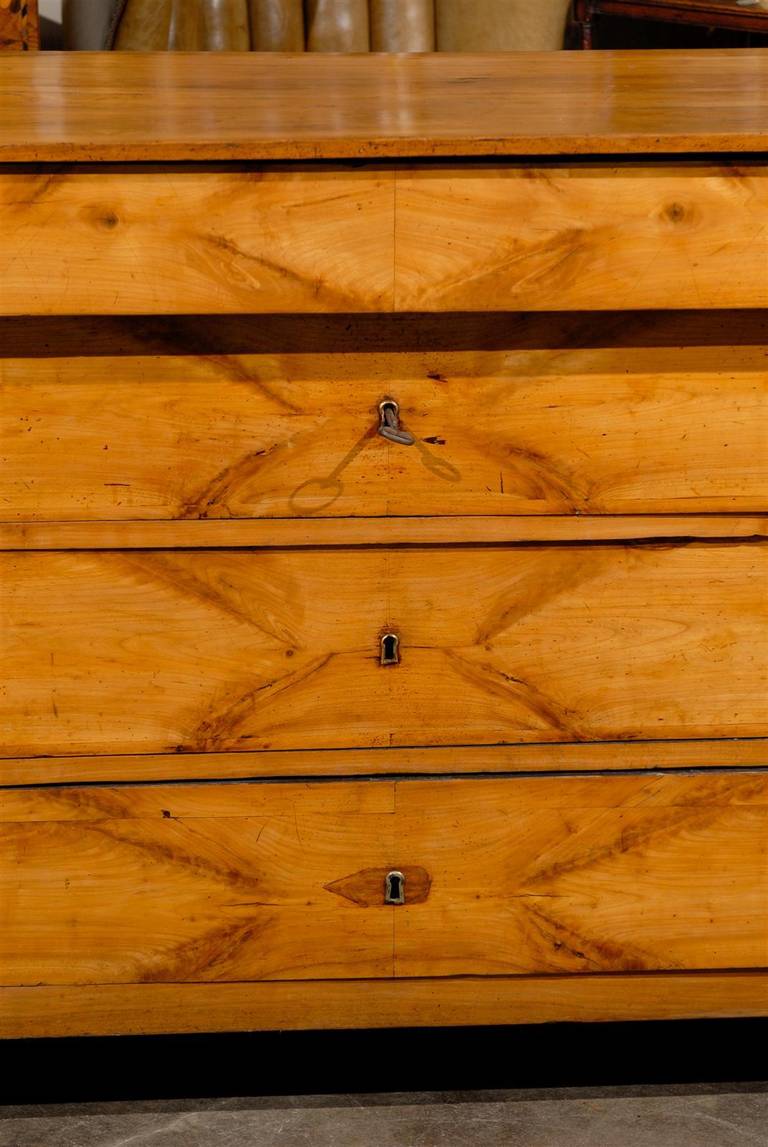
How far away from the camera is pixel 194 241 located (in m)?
0.88

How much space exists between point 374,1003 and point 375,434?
0.46 m

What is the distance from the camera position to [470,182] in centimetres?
88

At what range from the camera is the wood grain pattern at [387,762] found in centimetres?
96

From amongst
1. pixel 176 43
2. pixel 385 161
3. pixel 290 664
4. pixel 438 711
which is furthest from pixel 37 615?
pixel 176 43

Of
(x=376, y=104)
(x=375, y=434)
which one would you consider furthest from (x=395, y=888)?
(x=376, y=104)

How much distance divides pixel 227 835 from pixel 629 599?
368 mm

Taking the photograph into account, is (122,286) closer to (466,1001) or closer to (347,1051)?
(466,1001)

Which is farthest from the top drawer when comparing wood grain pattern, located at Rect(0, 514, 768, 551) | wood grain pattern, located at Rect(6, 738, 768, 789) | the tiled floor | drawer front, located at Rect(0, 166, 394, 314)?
the tiled floor

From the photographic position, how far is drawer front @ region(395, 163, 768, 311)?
34.7 inches

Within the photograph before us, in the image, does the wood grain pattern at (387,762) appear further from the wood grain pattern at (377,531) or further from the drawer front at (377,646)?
the wood grain pattern at (377,531)

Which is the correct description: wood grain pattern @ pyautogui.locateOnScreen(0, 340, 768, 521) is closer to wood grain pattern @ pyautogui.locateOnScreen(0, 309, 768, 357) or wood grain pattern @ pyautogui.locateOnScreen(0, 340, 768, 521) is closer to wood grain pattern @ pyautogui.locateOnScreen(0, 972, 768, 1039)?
wood grain pattern @ pyautogui.locateOnScreen(0, 309, 768, 357)

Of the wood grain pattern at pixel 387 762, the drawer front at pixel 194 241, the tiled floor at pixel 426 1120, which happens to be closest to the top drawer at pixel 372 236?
the drawer front at pixel 194 241

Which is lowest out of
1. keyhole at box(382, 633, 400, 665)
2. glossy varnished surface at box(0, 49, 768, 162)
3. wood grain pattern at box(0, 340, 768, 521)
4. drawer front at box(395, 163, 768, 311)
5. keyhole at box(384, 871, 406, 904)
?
keyhole at box(384, 871, 406, 904)

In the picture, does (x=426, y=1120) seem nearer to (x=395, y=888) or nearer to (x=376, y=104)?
(x=395, y=888)
